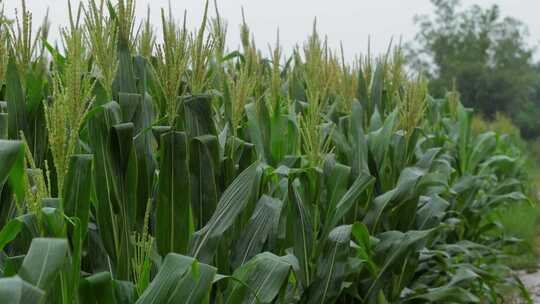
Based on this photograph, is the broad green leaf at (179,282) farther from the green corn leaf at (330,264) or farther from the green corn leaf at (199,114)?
the green corn leaf at (330,264)

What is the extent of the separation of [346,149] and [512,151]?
669 centimetres

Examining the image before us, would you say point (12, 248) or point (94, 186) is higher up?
point (94, 186)

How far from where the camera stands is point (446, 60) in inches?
1325

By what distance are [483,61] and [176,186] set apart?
110 ft

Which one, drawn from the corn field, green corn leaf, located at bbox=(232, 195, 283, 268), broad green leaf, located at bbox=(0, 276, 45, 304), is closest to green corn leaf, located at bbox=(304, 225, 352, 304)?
the corn field

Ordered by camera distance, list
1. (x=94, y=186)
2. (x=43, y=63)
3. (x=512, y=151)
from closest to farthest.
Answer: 1. (x=94, y=186)
2. (x=43, y=63)
3. (x=512, y=151)

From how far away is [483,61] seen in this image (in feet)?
111

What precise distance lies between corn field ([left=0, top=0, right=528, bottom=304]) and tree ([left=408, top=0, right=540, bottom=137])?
28617 mm

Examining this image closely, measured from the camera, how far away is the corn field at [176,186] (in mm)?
1474

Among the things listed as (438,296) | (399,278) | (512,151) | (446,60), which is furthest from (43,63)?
(446,60)

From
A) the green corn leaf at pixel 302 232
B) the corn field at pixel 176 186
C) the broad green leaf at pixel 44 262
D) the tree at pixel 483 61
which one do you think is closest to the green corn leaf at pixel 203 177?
the corn field at pixel 176 186

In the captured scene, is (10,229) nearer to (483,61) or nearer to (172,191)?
(172,191)

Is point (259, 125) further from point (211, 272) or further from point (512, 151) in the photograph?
point (512, 151)

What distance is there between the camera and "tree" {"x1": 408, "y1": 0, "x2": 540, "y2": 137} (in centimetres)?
3250
